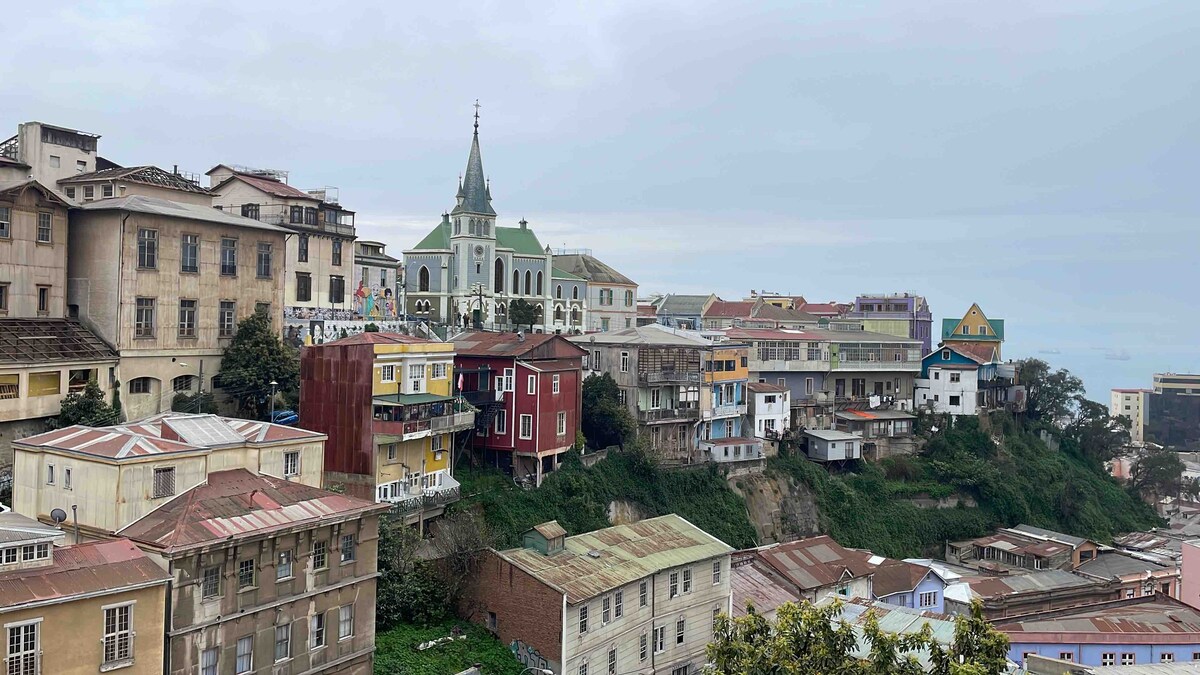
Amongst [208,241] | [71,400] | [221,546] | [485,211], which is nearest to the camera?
[221,546]

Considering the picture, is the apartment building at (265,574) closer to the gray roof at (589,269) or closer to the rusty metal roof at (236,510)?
the rusty metal roof at (236,510)

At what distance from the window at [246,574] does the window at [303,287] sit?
83.3ft

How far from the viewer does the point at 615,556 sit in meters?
36.8

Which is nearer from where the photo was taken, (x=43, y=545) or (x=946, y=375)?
(x=43, y=545)

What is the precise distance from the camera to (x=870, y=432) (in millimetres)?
65562

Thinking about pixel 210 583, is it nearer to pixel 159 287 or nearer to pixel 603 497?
pixel 159 287

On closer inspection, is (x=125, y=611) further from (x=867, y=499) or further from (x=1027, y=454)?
(x=1027, y=454)

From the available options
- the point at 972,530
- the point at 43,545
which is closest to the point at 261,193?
the point at 43,545

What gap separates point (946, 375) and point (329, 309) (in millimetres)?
42122

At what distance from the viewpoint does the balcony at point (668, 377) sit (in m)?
52.1

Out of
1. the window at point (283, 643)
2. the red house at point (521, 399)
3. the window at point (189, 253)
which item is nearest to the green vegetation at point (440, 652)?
the window at point (283, 643)

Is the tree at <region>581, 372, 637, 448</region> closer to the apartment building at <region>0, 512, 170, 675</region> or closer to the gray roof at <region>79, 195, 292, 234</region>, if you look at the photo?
the gray roof at <region>79, 195, 292, 234</region>

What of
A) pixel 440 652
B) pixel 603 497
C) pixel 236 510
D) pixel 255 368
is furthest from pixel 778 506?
pixel 236 510

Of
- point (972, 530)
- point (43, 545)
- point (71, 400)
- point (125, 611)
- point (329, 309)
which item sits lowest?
point (972, 530)
